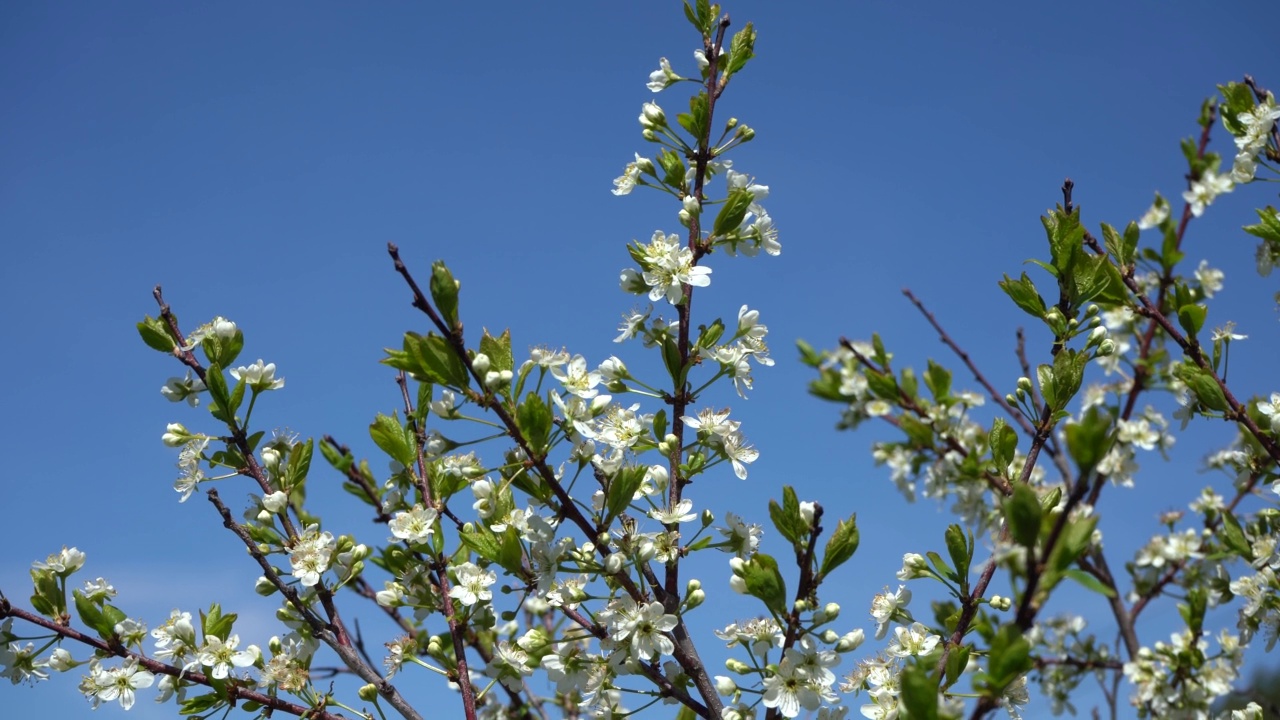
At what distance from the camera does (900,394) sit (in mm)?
4238

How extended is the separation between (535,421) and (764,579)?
63 cm

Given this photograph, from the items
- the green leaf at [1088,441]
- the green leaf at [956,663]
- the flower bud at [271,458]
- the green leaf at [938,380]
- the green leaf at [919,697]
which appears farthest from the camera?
the green leaf at [938,380]

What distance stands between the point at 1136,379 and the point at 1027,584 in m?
3.68

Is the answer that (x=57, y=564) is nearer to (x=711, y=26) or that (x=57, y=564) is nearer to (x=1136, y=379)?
(x=711, y=26)

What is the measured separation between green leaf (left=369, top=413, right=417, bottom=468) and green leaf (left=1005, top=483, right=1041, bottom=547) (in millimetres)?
1695

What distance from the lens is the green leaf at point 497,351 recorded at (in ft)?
6.61

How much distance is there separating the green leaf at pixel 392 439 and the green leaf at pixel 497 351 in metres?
0.49

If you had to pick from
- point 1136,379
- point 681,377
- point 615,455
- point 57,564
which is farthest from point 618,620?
point 1136,379

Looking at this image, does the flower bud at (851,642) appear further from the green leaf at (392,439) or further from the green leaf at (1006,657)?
the green leaf at (392,439)

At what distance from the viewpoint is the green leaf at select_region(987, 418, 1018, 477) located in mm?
2279

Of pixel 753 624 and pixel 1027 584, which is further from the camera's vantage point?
pixel 753 624

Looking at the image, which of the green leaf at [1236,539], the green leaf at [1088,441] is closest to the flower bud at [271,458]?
the green leaf at [1088,441]

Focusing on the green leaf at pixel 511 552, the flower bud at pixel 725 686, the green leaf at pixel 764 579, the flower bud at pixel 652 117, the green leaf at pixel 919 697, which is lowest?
the green leaf at pixel 919 697

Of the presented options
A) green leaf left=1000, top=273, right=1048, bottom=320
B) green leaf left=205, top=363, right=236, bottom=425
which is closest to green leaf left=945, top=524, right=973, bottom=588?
green leaf left=1000, top=273, right=1048, bottom=320
